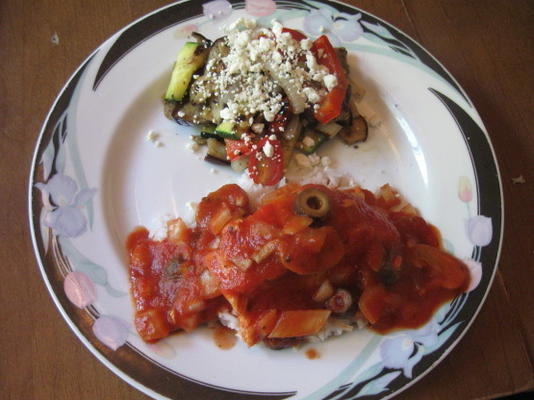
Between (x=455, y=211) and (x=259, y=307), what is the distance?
0.88 m

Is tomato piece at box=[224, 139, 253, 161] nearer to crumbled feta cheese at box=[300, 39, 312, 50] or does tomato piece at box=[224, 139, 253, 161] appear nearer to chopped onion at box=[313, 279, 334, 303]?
crumbled feta cheese at box=[300, 39, 312, 50]

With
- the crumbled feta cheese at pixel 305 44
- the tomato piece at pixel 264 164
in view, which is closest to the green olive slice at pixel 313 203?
the tomato piece at pixel 264 164

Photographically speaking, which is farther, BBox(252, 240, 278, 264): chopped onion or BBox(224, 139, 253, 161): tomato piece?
BBox(224, 139, 253, 161): tomato piece

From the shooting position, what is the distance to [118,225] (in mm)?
1910

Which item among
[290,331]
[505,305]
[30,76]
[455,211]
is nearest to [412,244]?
[455,211]

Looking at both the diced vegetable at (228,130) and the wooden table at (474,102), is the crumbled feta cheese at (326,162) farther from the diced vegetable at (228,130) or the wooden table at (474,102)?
the wooden table at (474,102)

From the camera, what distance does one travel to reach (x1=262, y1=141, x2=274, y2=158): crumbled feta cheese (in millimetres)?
1913

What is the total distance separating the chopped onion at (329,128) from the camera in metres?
2.02

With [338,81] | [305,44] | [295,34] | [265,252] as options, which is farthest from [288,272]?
[295,34]

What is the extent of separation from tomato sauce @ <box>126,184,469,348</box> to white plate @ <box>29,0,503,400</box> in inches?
2.9

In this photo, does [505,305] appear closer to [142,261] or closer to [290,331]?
[290,331]

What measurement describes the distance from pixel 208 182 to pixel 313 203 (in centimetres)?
60

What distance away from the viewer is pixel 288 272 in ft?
5.26

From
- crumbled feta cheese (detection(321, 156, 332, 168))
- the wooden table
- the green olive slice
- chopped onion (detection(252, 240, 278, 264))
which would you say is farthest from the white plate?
the green olive slice
